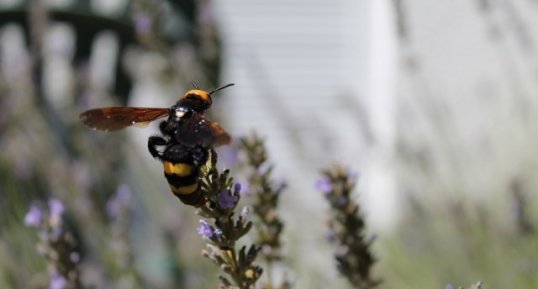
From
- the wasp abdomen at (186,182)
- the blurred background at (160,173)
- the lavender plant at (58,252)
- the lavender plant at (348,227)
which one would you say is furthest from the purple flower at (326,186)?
the lavender plant at (58,252)

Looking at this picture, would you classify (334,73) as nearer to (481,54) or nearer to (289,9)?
(289,9)

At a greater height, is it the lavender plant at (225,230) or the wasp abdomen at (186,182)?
the wasp abdomen at (186,182)

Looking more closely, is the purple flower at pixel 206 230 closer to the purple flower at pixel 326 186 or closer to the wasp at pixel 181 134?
the wasp at pixel 181 134

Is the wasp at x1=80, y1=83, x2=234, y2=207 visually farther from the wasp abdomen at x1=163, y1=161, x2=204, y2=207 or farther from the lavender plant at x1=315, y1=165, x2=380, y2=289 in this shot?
the lavender plant at x1=315, y1=165, x2=380, y2=289

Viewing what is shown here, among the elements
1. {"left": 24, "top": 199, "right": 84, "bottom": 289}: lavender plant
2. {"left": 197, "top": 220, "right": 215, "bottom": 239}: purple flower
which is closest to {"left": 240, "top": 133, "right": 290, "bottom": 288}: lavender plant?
{"left": 197, "top": 220, "right": 215, "bottom": 239}: purple flower

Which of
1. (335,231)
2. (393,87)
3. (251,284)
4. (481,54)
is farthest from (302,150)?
(393,87)

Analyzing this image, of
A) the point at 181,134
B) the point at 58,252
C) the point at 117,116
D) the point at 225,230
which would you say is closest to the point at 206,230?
the point at 225,230
